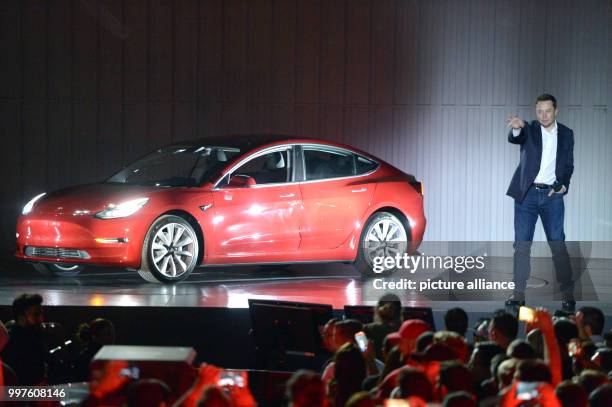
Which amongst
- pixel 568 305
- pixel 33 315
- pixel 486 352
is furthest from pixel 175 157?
pixel 486 352

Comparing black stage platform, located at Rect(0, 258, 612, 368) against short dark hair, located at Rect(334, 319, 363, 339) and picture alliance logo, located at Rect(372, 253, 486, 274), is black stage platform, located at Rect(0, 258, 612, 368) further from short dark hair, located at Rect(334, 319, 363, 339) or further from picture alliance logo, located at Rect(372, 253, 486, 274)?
short dark hair, located at Rect(334, 319, 363, 339)

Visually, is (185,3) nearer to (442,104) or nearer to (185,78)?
(185,78)

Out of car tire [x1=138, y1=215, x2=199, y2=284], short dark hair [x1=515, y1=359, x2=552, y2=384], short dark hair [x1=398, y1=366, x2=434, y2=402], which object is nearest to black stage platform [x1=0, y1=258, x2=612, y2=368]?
car tire [x1=138, y1=215, x2=199, y2=284]

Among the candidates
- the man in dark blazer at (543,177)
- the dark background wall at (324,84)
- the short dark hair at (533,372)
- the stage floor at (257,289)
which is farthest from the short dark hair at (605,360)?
the dark background wall at (324,84)

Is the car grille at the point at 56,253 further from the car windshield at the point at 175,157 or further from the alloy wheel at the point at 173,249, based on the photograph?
the car windshield at the point at 175,157

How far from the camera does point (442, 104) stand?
1480cm

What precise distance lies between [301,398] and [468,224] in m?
11.1

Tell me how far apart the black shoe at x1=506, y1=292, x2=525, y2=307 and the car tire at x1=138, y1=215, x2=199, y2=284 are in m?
2.85

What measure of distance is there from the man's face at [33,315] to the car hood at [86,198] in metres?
3.60

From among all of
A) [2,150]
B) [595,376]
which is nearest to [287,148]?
[2,150]

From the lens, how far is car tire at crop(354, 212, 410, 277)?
36.8 feet

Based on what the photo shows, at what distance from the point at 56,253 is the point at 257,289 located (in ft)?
5.96

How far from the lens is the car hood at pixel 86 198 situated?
9.97 metres

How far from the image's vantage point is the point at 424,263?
12.9 metres
